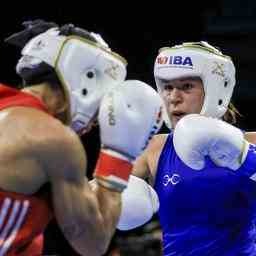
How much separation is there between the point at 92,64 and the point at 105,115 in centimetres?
15

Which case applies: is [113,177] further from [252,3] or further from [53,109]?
[252,3]

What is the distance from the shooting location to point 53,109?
189 centimetres

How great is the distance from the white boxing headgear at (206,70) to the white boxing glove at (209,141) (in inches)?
14.0

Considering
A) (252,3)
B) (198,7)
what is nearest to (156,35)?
(198,7)

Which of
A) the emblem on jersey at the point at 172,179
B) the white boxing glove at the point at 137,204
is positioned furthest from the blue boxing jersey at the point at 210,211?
the white boxing glove at the point at 137,204

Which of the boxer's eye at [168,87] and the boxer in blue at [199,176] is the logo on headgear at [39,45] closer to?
the boxer in blue at [199,176]

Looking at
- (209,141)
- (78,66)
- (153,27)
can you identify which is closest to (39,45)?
(78,66)

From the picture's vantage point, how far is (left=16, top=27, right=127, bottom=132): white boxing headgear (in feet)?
6.26

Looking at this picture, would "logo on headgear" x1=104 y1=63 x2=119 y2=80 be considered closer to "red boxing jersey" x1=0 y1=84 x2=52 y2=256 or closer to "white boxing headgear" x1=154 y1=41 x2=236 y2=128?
"red boxing jersey" x1=0 y1=84 x2=52 y2=256

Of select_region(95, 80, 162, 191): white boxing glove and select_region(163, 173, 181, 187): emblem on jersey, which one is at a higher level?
select_region(95, 80, 162, 191): white boxing glove

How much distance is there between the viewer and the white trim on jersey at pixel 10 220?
174 centimetres

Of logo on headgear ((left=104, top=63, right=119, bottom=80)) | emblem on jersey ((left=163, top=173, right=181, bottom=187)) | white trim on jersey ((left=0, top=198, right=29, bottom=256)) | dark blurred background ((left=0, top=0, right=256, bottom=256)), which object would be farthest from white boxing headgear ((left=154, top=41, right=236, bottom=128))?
dark blurred background ((left=0, top=0, right=256, bottom=256))

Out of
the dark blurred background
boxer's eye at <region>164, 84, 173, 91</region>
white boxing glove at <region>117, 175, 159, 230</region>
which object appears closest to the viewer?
white boxing glove at <region>117, 175, 159, 230</region>

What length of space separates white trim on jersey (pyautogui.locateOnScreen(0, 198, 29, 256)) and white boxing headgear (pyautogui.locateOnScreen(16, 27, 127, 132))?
288mm
